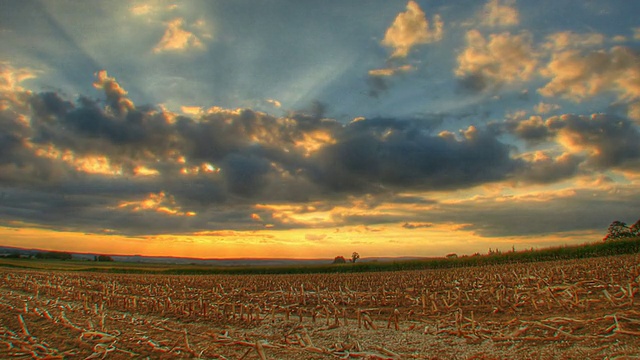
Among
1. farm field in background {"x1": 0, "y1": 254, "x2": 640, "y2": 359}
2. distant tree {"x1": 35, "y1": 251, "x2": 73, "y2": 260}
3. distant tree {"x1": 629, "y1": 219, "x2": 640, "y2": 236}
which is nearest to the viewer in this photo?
farm field in background {"x1": 0, "y1": 254, "x2": 640, "y2": 359}

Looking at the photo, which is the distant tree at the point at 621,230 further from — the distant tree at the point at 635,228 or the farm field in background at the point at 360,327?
the farm field in background at the point at 360,327

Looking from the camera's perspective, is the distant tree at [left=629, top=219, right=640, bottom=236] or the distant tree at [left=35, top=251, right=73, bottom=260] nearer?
the distant tree at [left=629, top=219, right=640, bottom=236]

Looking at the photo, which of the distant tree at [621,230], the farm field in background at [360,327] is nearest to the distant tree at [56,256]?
the farm field in background at [360,327]

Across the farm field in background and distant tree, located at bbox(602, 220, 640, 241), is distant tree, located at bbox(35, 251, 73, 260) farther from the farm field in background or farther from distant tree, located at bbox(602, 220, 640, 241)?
distant tree, located at bbox(602, 220, 640, 241)

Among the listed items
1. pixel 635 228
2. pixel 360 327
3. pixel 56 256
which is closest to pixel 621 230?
pixel 635 228

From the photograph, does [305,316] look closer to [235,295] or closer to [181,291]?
[235,295]

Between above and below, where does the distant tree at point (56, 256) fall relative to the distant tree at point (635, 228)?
below

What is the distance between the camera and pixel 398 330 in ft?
45.6

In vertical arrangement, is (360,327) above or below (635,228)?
below

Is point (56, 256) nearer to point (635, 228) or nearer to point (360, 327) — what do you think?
point (360, 327)

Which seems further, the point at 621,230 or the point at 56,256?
the point at 56,256

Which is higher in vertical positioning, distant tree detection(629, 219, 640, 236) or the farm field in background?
distant tree detection(629, 219, 640, 236)

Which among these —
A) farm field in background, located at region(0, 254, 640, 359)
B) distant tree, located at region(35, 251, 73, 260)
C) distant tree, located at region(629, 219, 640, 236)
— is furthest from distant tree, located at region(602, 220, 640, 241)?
distant tree, located at region(35, 251, 73, 260)

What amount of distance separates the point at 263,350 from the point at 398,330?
5001 millimetres
